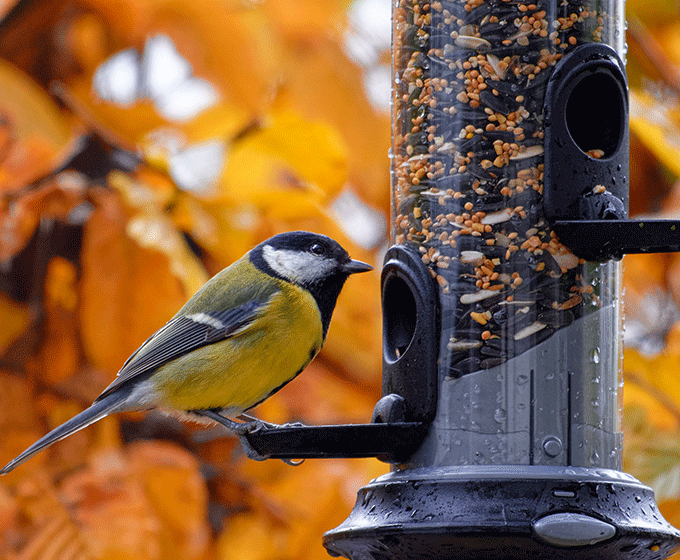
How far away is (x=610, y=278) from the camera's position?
2.78m

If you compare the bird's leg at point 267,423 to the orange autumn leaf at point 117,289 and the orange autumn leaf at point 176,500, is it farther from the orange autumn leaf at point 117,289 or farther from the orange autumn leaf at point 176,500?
the orange autumn leaf at point 117,289

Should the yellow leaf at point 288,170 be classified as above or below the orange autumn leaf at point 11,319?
above

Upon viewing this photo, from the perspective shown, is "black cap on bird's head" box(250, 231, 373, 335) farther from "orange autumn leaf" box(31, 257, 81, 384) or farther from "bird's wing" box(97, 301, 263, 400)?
"orange autumn leaf" box(31, 257, 81, 384)

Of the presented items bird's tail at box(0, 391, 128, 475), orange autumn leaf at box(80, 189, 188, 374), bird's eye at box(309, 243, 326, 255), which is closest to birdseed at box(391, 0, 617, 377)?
bird's eye at box(309, 243, 326, 255)

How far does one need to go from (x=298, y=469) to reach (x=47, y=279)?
4.14ft

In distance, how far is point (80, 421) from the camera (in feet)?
10.1

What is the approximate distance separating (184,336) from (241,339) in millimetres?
231

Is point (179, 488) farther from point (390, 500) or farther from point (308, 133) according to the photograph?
point (308, 133)

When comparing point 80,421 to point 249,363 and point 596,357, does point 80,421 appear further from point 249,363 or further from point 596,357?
point 596,357

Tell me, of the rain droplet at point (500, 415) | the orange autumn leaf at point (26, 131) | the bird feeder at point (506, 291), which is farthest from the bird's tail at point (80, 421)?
the rain droplet at point (500, 415)

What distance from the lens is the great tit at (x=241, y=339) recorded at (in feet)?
10.3

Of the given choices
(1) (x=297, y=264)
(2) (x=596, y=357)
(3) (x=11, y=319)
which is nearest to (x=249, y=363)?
(1) (x=297, y=264)

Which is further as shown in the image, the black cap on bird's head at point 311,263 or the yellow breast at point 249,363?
the black cap on bird's head at point 311,263

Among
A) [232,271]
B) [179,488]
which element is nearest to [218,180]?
[232,271]
